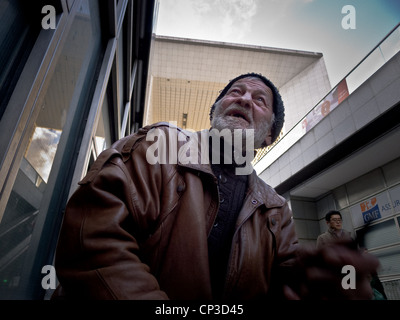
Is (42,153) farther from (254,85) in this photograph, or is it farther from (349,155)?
(349,155)

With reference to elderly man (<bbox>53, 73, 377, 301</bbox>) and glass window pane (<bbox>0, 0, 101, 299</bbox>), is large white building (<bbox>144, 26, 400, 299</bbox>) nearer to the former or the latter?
elderly man (<bbox>53, 73, 377, 301</bbox>)

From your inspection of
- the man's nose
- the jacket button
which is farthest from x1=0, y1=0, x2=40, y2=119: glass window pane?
the man's nose

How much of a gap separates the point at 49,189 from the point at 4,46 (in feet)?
3.09

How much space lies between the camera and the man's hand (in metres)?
0.77

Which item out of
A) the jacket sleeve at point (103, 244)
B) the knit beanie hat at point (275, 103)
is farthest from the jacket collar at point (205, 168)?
the knit beanie hat at point (275, 103)

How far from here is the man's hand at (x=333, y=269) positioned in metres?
0.77

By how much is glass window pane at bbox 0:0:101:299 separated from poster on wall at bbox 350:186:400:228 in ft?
23.7

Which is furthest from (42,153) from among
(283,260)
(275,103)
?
(275,103)

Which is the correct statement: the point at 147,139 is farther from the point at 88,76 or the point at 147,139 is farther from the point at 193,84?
the point at 193,84

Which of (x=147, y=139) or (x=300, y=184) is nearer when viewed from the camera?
(x=147, y=139)

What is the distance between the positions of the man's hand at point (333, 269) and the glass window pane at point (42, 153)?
4.52 feet

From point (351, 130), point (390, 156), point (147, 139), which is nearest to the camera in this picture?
point (147, 139)

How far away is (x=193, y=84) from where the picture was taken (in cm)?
1478
